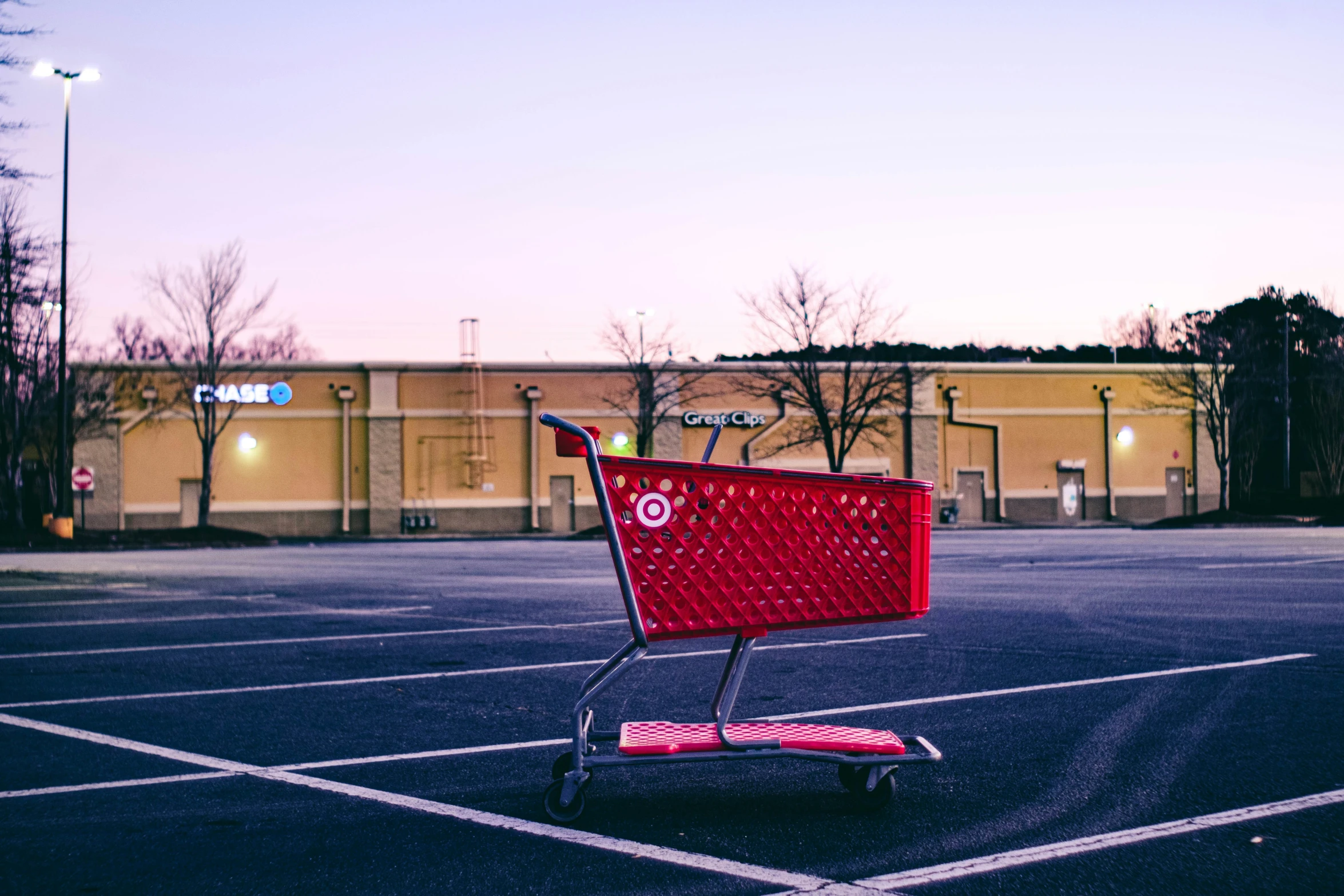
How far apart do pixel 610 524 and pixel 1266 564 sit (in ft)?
52.5

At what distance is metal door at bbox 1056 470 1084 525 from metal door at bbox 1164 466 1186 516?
398cm

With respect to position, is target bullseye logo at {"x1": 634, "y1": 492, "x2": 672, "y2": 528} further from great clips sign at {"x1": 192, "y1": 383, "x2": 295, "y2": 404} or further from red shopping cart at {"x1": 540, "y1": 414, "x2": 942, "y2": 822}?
great clips sign at {"x1": 192, "y1": 383, "x2": 295, "y2": 404}

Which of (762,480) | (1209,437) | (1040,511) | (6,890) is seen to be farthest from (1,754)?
(1209,437)

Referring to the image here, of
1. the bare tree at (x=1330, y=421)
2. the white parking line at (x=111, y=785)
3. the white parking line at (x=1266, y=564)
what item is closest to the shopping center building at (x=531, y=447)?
the bare tree at (x=1330, y=421)

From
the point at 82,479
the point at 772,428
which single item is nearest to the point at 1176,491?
the point at 772,428

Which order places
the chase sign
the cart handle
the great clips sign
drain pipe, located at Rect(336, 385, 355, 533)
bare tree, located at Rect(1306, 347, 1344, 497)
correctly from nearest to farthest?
the cart handle, the great clips sign, drain pipe, located at Rect(336, 385, 355, 533), the chase sign, bare tree, located at Rect(1306, 347, 1344, 497)

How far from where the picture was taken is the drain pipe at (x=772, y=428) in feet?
136

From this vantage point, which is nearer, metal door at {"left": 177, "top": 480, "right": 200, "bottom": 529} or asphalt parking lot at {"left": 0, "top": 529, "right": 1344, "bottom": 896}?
asphalt parking lot at {"left": 0, "top": 529, "right": 1344, "bottom": 896}

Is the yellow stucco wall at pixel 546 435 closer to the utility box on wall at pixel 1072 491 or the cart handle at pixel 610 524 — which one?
the utility box on wall at pixel 1072 491

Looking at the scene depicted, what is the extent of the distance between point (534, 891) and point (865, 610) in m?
1.79

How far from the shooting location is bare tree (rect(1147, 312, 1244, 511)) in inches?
1641

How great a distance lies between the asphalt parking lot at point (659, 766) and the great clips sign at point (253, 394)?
28.8 meters

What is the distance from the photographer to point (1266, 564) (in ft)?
55.4

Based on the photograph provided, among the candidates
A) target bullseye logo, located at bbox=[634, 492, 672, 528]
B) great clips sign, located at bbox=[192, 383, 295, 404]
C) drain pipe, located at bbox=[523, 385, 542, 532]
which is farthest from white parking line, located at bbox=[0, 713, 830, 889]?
great clips sign, located at bbox=[192, 383, 295, 404]
